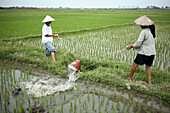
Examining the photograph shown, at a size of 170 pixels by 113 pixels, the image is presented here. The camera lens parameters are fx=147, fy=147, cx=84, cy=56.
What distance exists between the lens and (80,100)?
2.79m

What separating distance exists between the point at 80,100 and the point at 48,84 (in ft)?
3.02

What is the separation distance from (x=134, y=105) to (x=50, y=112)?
4.72ft

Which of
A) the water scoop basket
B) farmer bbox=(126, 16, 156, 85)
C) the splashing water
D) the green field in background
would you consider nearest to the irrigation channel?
the splashing water

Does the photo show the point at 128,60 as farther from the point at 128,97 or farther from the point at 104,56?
the point at 128,97

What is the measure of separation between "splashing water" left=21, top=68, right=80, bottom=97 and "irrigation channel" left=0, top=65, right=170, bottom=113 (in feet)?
0.16

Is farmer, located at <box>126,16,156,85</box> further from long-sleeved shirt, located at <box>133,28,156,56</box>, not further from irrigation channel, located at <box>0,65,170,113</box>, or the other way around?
irrigation channel, located at <box>0,65,170,113</box>

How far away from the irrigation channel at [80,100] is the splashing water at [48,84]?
48 millimetres

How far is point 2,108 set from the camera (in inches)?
99.0

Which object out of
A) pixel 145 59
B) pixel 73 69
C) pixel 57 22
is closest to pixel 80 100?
pixel 73 69

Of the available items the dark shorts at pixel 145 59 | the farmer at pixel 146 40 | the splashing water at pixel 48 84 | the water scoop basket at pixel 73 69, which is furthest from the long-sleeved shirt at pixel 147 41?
the splashing water at pixel 48 84

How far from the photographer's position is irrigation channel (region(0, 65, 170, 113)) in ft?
8.16

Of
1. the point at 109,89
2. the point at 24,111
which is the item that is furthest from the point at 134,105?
the point at 24,111

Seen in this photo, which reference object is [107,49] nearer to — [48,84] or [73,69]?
[73,69]

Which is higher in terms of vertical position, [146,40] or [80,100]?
[146,40]
